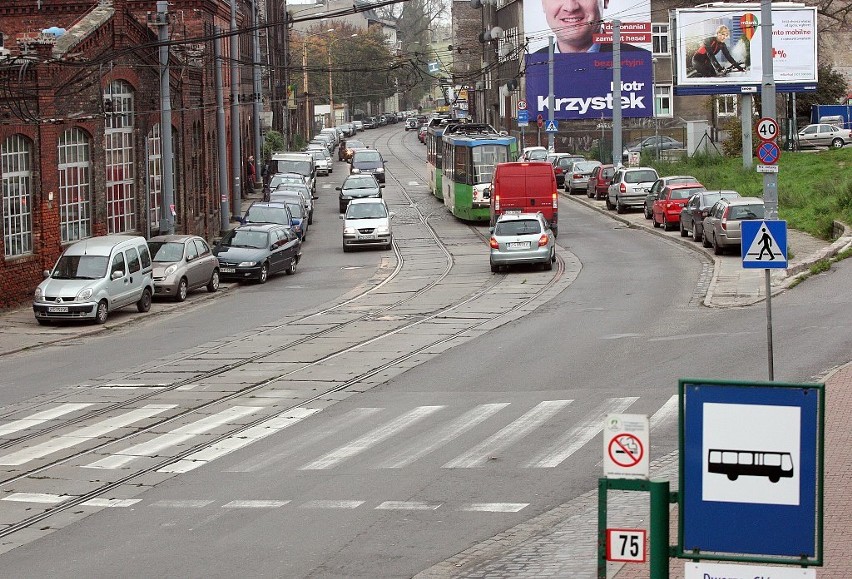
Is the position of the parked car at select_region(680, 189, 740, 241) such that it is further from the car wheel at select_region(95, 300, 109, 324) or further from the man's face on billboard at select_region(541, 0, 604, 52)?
the man's face on billboard at select_region(541, 0, 604, 52)

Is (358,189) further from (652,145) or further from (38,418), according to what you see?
(38,418)

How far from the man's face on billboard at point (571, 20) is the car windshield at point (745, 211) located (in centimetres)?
5423

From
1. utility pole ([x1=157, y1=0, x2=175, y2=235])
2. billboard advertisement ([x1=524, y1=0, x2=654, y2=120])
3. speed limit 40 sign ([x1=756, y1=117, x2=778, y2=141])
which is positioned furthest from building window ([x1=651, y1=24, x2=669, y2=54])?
speed limit 40 sign ([x1=756, y1=117, x2=778, y2=141])

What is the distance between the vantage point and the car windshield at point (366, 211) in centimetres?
4447

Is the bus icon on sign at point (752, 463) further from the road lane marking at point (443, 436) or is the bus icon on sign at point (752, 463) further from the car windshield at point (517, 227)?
the car windshield at point (517, 227)

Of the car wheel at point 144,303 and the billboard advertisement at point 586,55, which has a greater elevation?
the billboard advertisement at point 586,55

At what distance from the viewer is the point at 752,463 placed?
19.9ft

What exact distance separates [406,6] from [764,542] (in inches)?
6903

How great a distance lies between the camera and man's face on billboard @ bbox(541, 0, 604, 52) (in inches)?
3450

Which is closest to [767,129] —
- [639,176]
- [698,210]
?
[698,210]

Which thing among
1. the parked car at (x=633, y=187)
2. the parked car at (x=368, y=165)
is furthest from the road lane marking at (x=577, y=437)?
the parked car at (x=368, y=165)

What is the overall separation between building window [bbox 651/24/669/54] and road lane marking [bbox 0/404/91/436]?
76.1 meters

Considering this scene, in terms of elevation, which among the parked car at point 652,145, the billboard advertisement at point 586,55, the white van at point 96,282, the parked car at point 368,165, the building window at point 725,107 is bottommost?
the white van at point 96,282

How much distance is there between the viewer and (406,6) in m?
177
